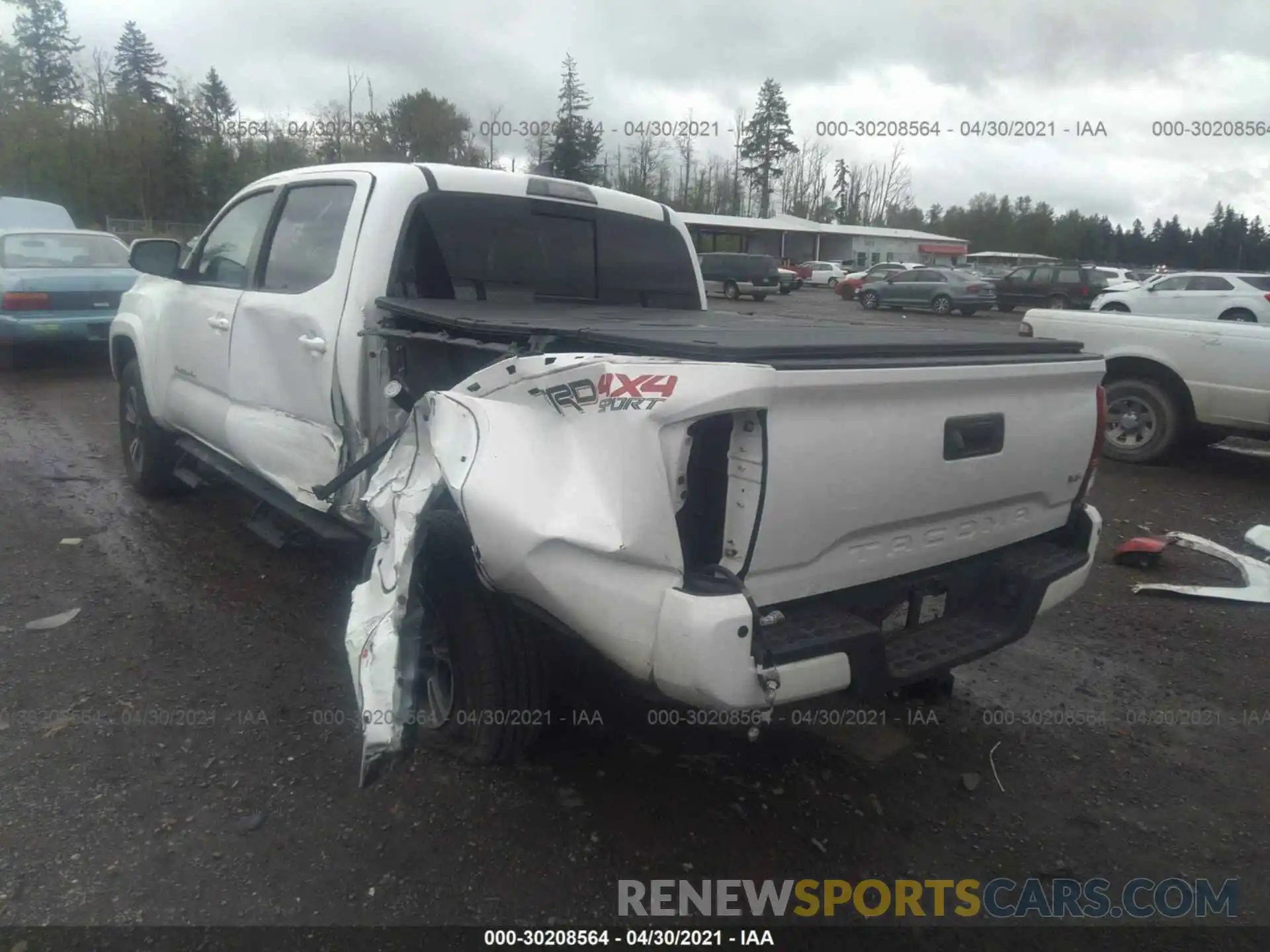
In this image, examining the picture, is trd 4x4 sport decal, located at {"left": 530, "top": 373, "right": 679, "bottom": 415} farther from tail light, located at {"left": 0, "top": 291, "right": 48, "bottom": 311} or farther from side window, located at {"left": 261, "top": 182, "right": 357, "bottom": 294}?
tail light, located at {"left": 0, "top": 291, "right": 48, "bottom": 311}

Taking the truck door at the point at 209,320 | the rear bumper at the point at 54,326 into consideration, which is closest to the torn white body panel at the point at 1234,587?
the truck door at the point at 209,320

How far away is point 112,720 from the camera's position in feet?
11.2

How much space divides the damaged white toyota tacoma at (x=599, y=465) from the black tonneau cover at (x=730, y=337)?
0.5 inches

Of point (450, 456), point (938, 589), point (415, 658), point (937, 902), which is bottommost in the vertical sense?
point (937, 902)

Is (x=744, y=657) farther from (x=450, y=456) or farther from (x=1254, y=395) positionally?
(x=1254, y=395)

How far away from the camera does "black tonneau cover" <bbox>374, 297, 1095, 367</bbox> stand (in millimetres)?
2336

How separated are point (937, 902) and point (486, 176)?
10.5ft

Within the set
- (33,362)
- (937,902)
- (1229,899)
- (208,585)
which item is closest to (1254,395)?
(1229,899)

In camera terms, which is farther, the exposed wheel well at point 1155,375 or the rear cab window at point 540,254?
the exposed wheel well at point 1155,375

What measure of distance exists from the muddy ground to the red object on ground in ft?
2.44

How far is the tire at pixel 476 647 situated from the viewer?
2.83 meters

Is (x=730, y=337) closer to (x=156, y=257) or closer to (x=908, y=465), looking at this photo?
(x=908, y=465)

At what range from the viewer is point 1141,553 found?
542cm

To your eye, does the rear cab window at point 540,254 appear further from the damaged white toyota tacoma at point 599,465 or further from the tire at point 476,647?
the tire at point 476,647
